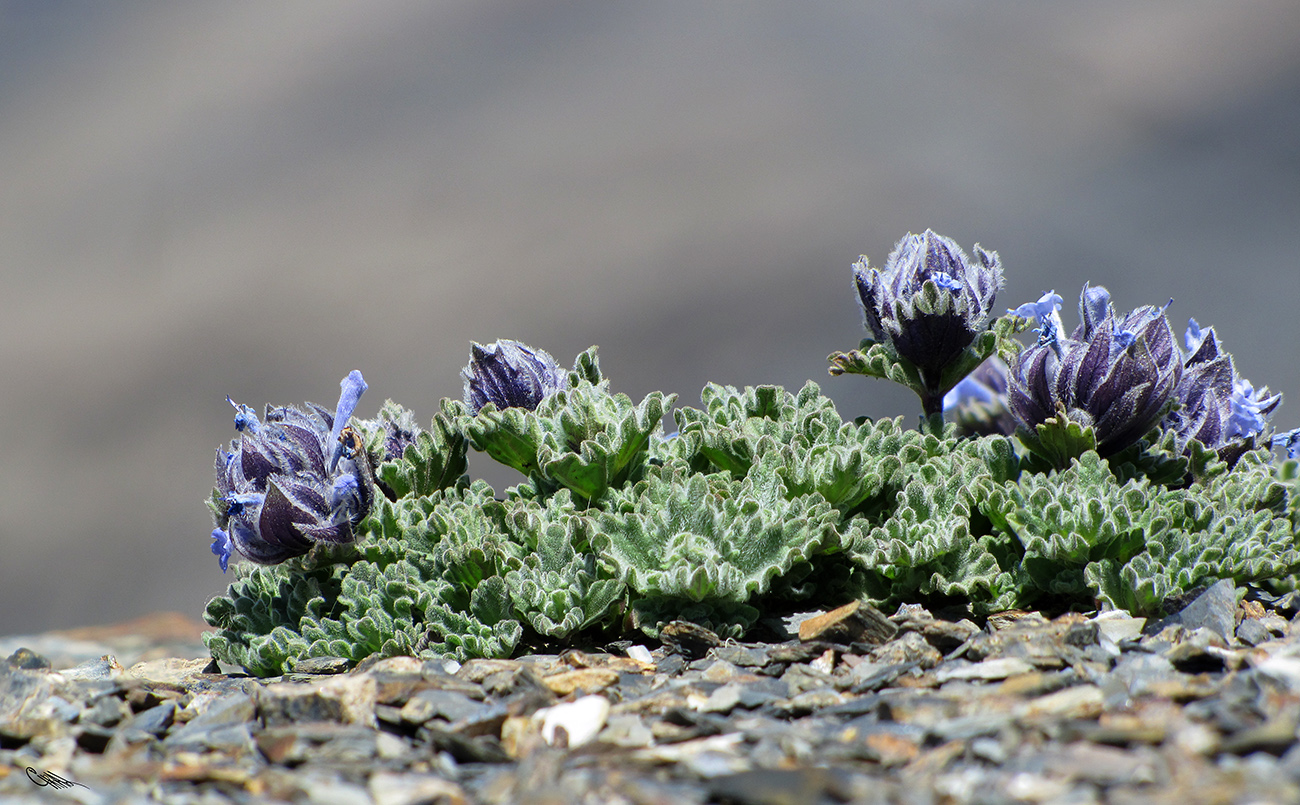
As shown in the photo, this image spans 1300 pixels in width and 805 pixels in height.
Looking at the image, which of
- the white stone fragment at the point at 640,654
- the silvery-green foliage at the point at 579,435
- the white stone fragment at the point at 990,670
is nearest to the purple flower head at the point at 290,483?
the silvery-green foliage at the point at 579,435

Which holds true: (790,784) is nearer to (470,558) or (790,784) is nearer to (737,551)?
(737,551)

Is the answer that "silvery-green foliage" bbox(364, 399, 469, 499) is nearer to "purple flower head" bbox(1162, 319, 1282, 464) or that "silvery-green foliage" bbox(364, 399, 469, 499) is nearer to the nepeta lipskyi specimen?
the nepeta lipskyi specimen

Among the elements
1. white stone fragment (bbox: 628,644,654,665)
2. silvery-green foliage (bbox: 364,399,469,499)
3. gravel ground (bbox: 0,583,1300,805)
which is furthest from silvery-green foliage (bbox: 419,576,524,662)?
silvery-green foliage (bbox: 364,399,469,499)

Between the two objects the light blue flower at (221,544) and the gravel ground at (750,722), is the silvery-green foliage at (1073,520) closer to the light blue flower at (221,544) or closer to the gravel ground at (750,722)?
the gravel ground at (750,722)

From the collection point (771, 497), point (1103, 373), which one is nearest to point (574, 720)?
point (771, 497)

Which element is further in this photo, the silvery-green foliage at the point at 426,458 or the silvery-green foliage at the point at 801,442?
the silvery-green foliage at the point at 426,458

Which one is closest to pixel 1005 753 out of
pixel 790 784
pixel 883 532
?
pixel 790 784

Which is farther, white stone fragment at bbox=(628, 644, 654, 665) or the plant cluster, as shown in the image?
the plant cluster
